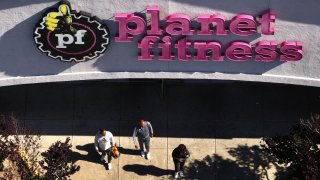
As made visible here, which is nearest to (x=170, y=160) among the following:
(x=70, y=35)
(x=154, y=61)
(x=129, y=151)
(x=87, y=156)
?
(x=129, y=151)

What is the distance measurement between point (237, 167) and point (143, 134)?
3.57 m

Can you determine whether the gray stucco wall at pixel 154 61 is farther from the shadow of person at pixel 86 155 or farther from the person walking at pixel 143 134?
the shadow of person at pixel 86 155

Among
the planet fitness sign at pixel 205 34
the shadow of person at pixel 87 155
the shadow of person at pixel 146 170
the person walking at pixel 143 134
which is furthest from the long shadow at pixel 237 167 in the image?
the planet fitness sign at pixel 205 34

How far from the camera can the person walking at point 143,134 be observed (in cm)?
1579

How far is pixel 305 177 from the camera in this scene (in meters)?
13.7

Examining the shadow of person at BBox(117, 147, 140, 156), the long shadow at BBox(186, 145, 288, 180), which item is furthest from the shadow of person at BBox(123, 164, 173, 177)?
the long shadow at BBox(186, 145, 288, 180)

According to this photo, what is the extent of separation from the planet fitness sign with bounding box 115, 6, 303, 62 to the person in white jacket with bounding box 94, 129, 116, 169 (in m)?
2.84

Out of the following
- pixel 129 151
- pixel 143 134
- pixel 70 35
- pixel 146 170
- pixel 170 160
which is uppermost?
pixel 70 35

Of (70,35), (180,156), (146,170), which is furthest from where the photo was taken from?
(146,170)

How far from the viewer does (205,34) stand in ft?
46.4

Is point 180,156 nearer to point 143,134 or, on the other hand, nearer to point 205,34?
point 143,134

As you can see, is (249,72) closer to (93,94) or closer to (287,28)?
(287,28)

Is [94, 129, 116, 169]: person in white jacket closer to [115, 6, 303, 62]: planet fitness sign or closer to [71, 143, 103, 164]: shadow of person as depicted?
[71, 143, 103, 164]: shadow of person

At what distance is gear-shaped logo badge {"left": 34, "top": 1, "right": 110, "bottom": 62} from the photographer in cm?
1392
